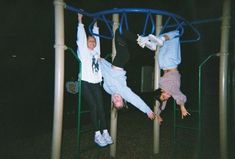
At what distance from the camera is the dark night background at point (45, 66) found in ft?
22.1

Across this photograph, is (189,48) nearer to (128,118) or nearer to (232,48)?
(128,118)

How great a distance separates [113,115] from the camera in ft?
17.7

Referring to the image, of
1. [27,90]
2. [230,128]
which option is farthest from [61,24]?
[27,90]

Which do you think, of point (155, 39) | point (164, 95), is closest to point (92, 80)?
point (164, 95)

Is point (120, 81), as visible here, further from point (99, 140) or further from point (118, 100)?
point (99, 140)

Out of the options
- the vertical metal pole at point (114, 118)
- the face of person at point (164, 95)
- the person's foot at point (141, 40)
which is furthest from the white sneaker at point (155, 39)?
the vertical metal pole at point (114, 118)

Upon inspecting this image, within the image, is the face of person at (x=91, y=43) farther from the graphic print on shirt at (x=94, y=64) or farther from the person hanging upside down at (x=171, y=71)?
the person hanging upside down at (x=171, y=71)

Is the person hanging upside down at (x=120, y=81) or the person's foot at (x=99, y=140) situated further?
the person's foot at (x=99, y=140)

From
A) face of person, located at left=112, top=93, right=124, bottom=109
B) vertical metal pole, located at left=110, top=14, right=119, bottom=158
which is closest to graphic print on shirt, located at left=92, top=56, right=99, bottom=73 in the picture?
face of person, located at left=112, top=93, right=124, bottom=109

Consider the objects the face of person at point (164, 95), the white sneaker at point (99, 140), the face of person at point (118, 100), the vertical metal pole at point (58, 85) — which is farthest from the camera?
the white sneaker at point (99, 140)

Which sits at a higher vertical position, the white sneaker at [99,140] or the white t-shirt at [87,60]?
the white t-shirt at [87,60]

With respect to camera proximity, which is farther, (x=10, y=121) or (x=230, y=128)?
(x=10, y=121)

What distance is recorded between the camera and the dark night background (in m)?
6.73

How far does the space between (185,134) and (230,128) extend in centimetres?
300
